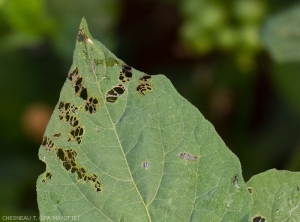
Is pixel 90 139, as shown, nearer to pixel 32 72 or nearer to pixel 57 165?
pixel 57 165

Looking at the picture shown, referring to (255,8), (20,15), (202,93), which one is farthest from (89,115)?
(202,93)

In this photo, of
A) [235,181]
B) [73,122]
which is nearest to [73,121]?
[73,122]

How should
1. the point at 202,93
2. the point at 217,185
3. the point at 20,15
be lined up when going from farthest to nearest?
the point at 202,93
the point at 20,15
the point at 217,185

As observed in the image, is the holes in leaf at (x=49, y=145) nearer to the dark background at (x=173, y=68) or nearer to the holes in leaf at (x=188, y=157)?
the holes in leaf at (x=188, y=157)

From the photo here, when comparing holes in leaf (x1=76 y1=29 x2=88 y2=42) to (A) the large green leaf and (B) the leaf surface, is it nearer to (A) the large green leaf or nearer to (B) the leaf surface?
(A) the large green leaf

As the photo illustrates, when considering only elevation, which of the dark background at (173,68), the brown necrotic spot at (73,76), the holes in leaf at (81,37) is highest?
the holes in leaf at (81,37)

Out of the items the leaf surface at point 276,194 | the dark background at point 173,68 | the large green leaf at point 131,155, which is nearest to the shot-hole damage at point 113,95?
the large green leaf at point 131,155

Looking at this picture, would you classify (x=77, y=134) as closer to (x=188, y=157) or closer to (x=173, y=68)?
(x=188, y=157)
